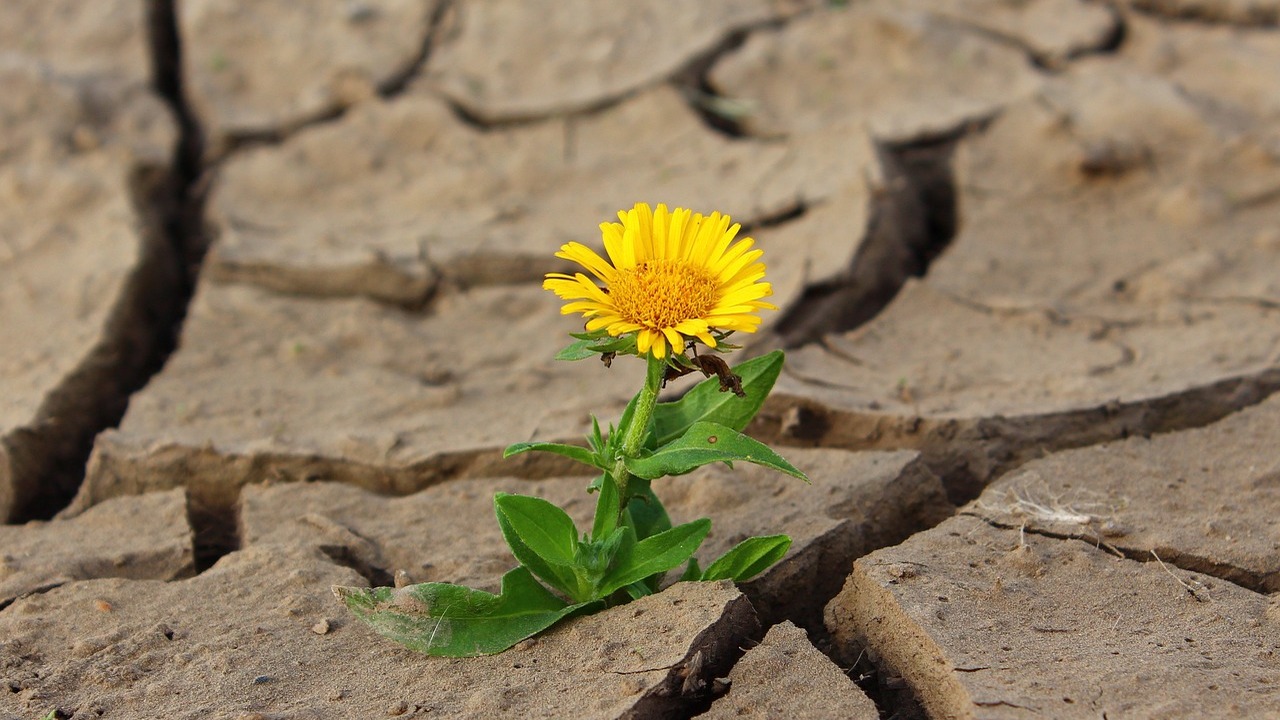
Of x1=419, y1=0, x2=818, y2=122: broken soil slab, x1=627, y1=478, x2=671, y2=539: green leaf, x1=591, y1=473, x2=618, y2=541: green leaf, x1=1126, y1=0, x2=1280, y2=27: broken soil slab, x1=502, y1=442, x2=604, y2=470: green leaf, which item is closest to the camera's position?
x1=502, y1=442, x2=604, y2=470: green leaf

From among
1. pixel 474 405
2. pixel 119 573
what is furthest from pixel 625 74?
pixel 119 573

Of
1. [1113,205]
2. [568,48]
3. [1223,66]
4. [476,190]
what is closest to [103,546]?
[476,190]

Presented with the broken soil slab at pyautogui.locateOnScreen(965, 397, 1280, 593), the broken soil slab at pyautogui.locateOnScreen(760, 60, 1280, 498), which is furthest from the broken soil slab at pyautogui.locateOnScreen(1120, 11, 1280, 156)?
the broken soil slab at pyautogui.locateOnScreen(965, 397, 1280, 593)

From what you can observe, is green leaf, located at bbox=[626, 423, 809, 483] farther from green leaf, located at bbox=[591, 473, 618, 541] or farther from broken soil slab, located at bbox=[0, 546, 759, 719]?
broken soil slab, located at bbox=[0, 546, 759, 719]

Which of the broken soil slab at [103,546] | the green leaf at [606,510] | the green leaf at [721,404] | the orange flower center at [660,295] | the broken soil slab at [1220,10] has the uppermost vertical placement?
the orange flower center at [660,295]

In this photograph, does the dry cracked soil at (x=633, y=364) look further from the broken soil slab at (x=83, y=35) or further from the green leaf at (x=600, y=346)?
the green leaf at (x=600, y=346)

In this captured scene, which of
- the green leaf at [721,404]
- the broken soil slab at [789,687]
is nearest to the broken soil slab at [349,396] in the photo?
the green leaf at [721,404]
